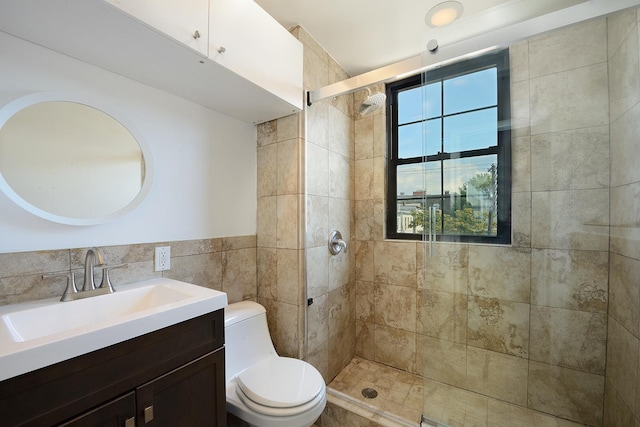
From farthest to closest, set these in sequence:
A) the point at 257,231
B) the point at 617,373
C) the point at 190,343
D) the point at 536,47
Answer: the point at 257,231 < the point at 536,47 < the point at 617,373 < the point at 190,343

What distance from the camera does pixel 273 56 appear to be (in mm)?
1276

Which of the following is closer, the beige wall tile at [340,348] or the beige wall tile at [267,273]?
the beige wall tile at [267,273]

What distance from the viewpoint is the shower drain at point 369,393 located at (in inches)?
65.0

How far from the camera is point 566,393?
4.55ft

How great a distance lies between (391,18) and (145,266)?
1.95 metres

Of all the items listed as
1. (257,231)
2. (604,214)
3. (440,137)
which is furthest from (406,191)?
(257,231)

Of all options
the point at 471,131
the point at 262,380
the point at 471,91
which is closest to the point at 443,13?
the point at 471,91

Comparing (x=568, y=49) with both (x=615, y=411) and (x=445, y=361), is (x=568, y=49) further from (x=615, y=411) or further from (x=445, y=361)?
(x=445, y=361)

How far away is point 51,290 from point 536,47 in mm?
2573

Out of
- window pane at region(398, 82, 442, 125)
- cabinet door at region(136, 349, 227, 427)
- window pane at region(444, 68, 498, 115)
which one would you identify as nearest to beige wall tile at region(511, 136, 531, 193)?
window pane at region(444, 68, 498, 115)

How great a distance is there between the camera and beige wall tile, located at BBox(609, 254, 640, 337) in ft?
3.53

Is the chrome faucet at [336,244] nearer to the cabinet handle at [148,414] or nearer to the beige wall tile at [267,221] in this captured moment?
the beige wall tile at [267,221]

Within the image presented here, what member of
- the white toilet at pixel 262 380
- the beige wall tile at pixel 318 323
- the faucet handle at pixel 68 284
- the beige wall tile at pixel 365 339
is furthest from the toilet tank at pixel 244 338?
the beige wall tile at pixel 365 339

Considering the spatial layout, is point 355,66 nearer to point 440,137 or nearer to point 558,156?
point 440,137
